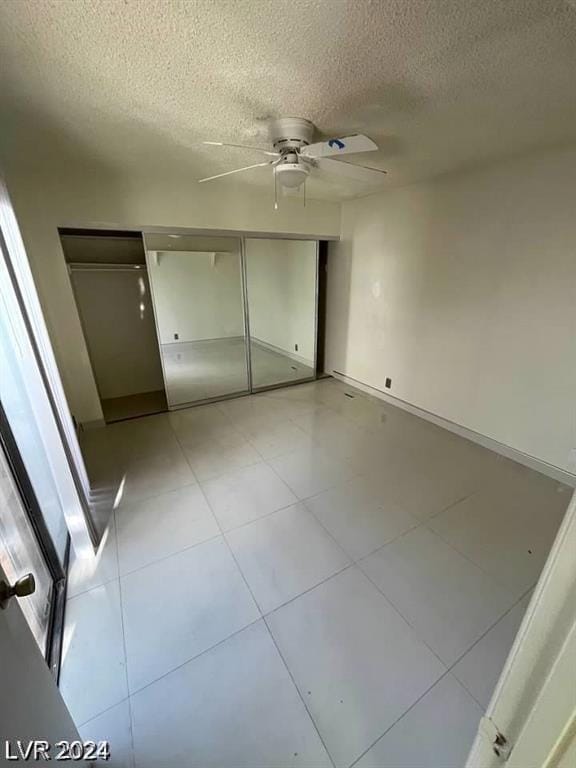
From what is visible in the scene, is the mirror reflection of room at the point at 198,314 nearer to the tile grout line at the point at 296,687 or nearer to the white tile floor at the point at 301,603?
the white tile floor at the point at 301,603

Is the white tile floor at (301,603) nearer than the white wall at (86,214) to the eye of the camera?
Yes

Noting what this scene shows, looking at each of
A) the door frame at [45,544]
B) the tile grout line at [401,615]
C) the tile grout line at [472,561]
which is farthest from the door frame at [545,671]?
the door frame at [45,544]

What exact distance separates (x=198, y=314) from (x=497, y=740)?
4040 millimetres

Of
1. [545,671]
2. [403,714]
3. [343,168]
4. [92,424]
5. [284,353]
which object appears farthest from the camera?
[284,353]

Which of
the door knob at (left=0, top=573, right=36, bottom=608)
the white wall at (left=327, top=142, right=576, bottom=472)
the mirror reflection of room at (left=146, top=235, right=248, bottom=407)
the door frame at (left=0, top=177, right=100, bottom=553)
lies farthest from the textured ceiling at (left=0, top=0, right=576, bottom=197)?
the door knob at (left=0, top=573, right=36, bottom=608)

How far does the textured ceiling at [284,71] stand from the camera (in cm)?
106

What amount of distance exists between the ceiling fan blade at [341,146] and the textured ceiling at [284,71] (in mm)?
166

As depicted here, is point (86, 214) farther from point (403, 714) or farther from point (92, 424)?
point (403, 714)

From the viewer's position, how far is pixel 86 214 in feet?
9.02

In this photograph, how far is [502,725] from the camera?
0.61 metres

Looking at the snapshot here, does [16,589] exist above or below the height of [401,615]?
above

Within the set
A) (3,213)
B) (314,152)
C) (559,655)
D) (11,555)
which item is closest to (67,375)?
(3,213)

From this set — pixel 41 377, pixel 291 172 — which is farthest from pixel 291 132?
pixel 41 377

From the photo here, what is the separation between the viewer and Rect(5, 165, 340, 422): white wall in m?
2.62
